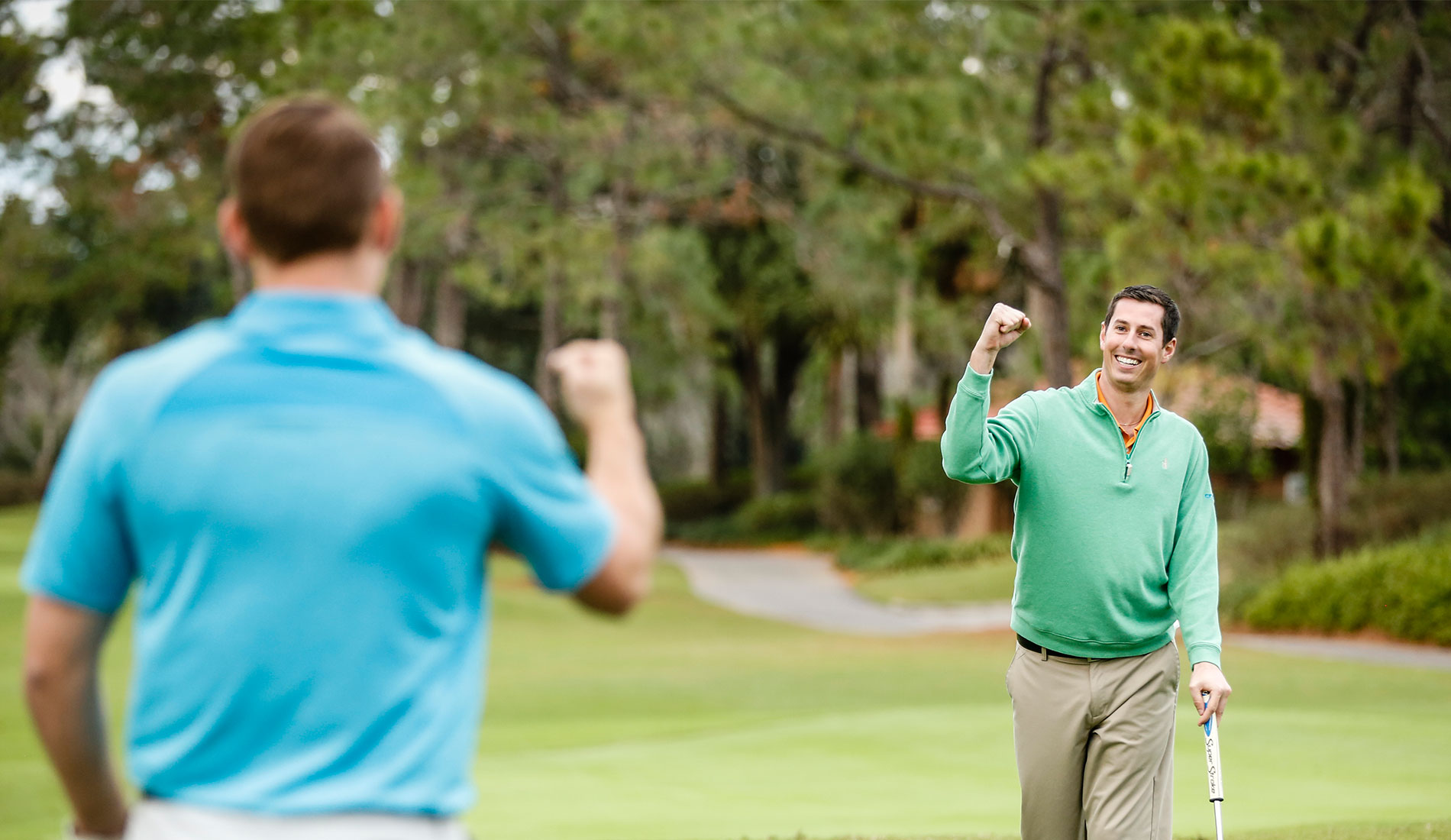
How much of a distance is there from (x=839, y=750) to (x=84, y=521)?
30.1 ft

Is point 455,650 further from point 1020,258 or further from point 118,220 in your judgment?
point 118,220

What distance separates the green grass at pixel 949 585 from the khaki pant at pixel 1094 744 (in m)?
22.2

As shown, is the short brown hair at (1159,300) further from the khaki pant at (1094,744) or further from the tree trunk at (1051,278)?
the tree trunk at (1051,278)

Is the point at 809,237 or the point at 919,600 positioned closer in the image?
the point at 919,600

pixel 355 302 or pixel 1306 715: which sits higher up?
pixel 355 302

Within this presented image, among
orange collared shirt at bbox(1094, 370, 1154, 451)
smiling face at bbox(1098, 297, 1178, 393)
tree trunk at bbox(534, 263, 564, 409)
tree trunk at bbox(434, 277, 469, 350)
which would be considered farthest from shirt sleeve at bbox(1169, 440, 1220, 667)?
tree trunk at bbox(434, 277, 469, 350)

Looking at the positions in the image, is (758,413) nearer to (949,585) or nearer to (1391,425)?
(949,585)

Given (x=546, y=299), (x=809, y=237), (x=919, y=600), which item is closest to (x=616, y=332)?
(x=546, y=299)

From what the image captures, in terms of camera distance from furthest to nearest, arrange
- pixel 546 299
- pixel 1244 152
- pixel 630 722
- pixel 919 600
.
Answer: pixel 546 299 → pixel 919 600 → pixel 1244 152 → pixel 630 722

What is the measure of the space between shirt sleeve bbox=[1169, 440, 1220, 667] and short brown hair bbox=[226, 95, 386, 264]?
9.05 feet

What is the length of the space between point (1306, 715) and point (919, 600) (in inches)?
598

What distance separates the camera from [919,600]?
27266mm

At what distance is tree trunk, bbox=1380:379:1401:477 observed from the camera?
27031mm

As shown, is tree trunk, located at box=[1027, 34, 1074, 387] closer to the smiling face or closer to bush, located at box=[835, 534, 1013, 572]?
bush, located at box=[835, 534, 1013, 572]
